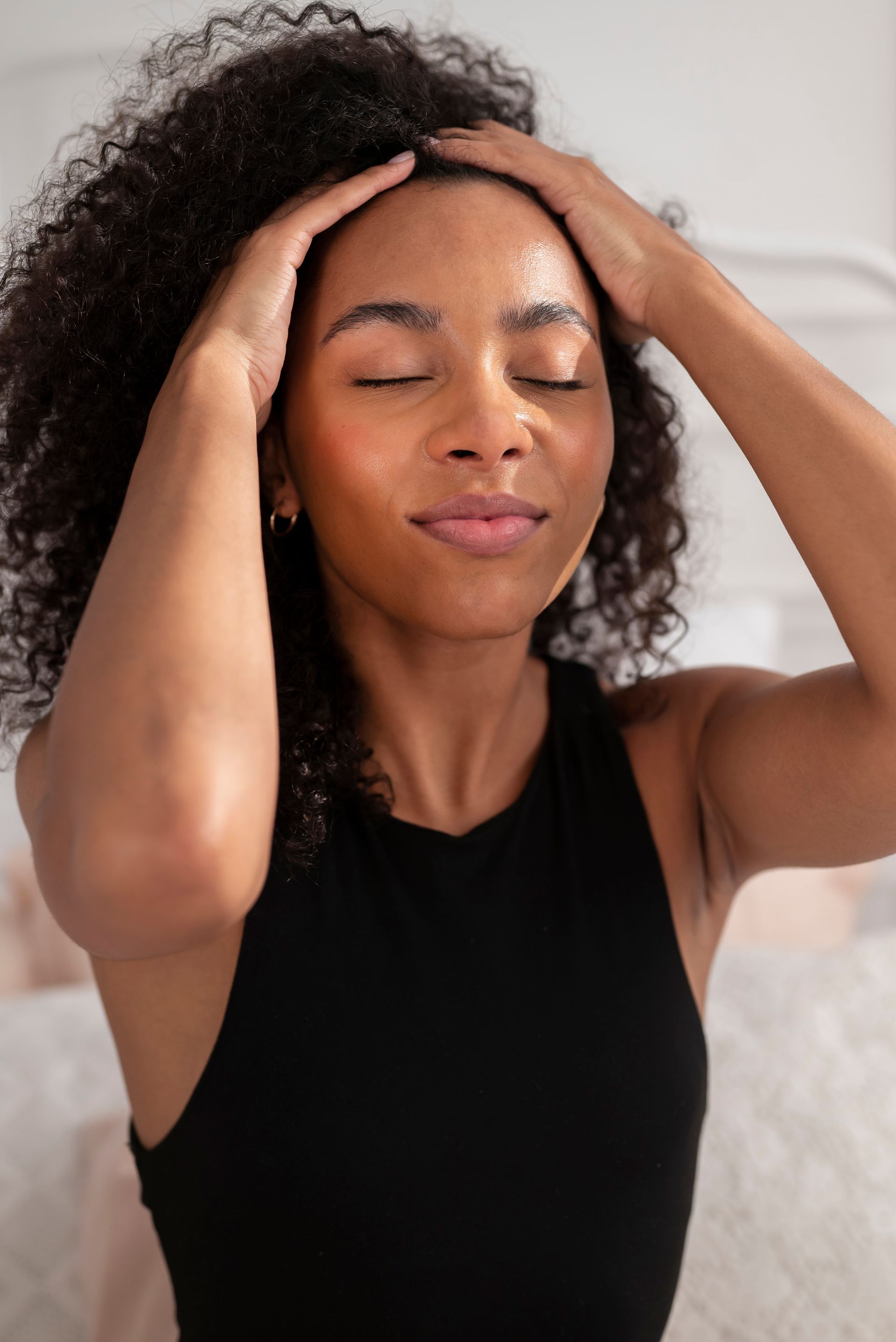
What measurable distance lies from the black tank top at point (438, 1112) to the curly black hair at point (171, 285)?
0.31 feet

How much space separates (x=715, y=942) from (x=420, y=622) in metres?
0.48

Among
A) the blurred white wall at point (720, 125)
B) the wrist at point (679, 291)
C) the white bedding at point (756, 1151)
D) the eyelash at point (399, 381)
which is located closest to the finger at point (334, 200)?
the eyelash at point (399, 381)

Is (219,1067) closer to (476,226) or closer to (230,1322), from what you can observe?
(230,1322)

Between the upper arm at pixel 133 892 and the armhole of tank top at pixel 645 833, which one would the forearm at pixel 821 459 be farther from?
the upper arm at pixel 133 892

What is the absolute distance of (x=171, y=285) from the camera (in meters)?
0.96

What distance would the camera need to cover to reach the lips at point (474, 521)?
0.86 meters

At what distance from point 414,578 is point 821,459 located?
335 millimetres

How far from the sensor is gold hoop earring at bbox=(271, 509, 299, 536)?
0.99 m

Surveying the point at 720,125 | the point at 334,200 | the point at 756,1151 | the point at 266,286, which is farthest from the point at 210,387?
the point at 720,125

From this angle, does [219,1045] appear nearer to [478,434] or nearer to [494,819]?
[494,819]

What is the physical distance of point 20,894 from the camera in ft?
5.68

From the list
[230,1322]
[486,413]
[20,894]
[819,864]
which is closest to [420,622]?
[486,413]

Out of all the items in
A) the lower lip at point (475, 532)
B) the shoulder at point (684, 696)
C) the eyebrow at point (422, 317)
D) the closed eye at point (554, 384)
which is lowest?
the shoulder at point (684, 696)

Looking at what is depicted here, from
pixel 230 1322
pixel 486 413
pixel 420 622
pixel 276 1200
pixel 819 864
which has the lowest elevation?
pixel 230 1322
